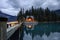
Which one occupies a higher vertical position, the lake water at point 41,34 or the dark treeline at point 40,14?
the dark treeline at point 40,14

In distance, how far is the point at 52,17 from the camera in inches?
2618

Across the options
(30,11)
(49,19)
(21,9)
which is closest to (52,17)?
(49,19)

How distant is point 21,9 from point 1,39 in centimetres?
6300

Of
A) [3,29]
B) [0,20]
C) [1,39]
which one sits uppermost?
[0,20]

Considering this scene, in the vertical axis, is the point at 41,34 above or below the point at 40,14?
below

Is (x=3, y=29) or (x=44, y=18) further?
(x=44, y=18)

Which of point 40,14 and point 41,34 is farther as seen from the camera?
point 40,14

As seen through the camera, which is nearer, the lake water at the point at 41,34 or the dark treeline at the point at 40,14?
the lake water at the point at 41,34

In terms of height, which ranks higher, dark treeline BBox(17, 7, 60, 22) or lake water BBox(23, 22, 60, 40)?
dark treeline BBox(17, 7, 60, 22)

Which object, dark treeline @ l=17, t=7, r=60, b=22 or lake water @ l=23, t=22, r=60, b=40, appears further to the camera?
dark treeline @ l=17, t=7, r=60, b=22

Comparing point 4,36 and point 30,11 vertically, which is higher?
point 30,11

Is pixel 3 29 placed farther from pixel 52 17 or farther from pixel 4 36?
pixel 52 17

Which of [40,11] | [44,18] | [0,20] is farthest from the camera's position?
[40,11]

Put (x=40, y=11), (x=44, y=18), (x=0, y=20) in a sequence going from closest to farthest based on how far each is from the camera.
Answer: (x=0, y=20), (x=44, y=18), (x=40, y=11)
